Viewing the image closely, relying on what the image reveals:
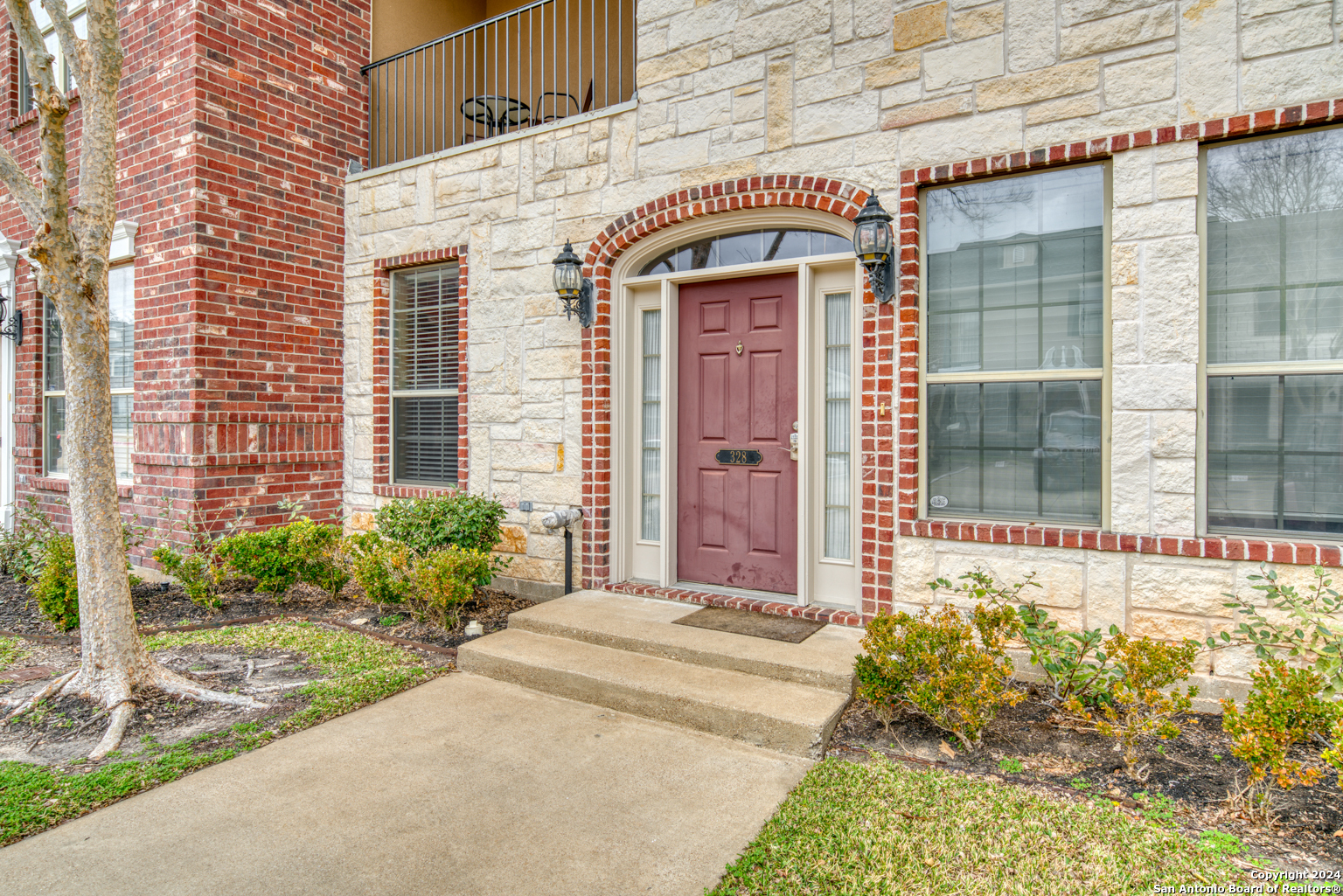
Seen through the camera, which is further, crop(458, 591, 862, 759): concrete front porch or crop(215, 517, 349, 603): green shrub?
crop(215, 517, 349, 603): green shrub

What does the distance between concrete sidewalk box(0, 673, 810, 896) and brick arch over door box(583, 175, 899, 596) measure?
65.5 inches

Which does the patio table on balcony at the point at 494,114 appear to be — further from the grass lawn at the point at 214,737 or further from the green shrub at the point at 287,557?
the grass lawn at the point at 214,737

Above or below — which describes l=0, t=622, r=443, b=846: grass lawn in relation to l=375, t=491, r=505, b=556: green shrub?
below

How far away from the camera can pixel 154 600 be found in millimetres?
5598

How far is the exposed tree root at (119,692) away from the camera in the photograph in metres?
3.37

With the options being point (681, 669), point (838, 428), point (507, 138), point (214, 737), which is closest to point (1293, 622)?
point (838, 428)

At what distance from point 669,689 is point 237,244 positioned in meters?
5.05

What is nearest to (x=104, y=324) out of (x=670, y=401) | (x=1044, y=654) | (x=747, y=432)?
(x=670, y=401)

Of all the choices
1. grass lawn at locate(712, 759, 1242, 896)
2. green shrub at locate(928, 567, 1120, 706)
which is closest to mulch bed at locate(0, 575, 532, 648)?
grass lawn at locate(712, 759, 1242, 896)

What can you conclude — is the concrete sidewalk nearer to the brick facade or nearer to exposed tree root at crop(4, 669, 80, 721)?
exposed tree root at crop(4, 669, 80, 721)

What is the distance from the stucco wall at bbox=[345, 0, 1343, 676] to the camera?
3471 millimetres

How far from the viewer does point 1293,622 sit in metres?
3.28

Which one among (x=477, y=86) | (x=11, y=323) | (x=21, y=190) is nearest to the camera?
(x=21, y=190)

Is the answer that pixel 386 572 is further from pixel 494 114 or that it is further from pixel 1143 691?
pixel 1143 691
